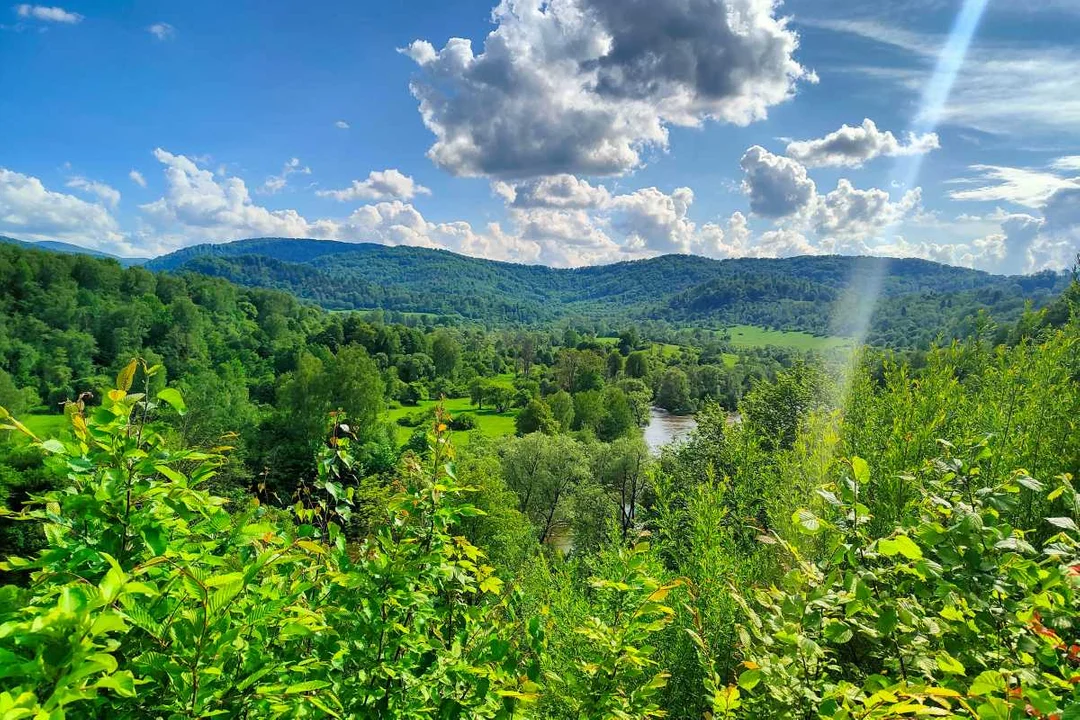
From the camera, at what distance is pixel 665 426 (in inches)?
2571

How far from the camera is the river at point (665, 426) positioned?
56.7 metres

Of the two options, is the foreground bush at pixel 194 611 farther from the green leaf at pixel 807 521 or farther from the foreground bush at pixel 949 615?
the green leaf at pixel 807 521

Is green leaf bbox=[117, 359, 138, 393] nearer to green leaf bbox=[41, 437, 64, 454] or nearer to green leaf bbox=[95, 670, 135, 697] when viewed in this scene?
green leaf bbox=[41, 437, 64, 454]

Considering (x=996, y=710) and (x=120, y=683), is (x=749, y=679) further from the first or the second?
(x=120, y=683)

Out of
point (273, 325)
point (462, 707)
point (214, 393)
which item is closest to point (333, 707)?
point (462, 707)

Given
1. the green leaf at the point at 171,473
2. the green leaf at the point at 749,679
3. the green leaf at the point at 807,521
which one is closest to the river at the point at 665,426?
the green leaf at the point at 807,521

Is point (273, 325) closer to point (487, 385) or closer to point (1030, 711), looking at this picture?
point (487, 385)

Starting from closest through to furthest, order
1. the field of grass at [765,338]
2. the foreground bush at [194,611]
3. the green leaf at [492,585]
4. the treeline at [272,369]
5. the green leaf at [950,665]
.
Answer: the foreground bush at [194,611]
the green leaf at [950,665]
the green leaf at [492,585]
the treeline at [272,369]
the field of grass at [765,338]

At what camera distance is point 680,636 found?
6918 mm

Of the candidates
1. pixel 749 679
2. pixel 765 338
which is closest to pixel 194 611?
pixel 749 679

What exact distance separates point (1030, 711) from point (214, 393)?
172 feet

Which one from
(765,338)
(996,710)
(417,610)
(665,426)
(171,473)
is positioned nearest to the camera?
(996,710)

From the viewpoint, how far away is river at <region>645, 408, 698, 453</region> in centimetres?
5666

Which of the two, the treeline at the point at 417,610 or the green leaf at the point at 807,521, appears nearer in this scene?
the treeline at the point at 417,610
